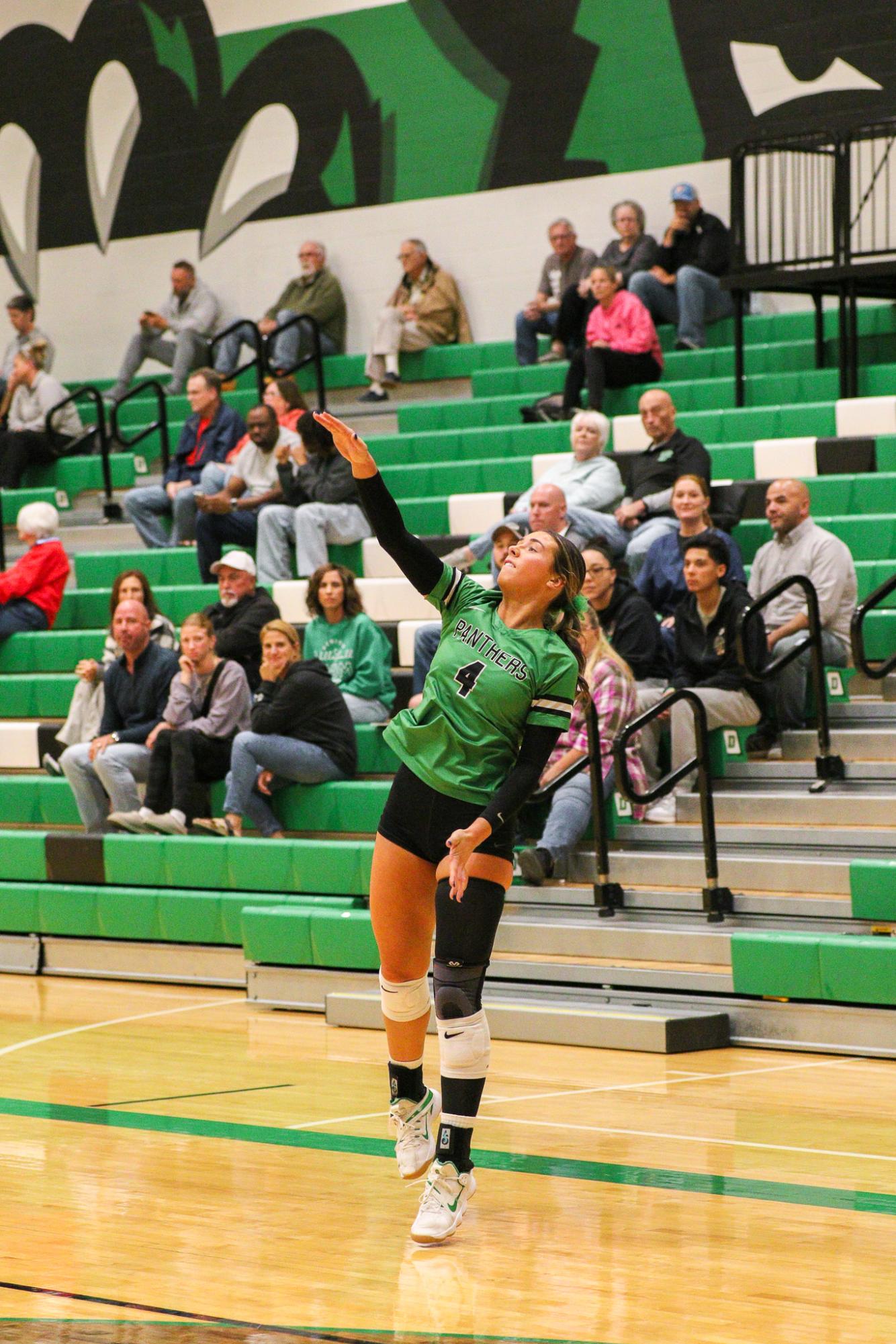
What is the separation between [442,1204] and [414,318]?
8379mm

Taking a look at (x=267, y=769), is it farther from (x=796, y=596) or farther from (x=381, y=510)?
(x=381, y=510)

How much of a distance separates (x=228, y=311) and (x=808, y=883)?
26.5 ft

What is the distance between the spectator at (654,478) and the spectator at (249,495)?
1.98 m

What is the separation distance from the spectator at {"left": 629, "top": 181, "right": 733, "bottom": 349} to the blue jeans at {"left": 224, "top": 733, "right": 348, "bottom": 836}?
385 cm

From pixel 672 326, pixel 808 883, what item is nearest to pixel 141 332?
pixel 672 326

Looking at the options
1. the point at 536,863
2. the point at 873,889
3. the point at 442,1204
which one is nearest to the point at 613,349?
the point at 536,863

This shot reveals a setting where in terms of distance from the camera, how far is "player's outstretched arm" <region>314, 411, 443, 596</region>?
141 inches

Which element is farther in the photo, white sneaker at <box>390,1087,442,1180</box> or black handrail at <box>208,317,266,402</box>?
black handrail at <box>208,317,266,402</box>

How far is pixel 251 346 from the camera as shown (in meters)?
11.7

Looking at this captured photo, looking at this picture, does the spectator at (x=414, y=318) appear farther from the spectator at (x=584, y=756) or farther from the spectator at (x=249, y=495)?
the spectator at (x=584, y=756)

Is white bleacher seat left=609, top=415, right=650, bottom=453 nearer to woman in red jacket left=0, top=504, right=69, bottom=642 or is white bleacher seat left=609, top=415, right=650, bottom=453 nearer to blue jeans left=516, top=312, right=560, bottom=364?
blue jeans left=516, top=312, right=560, bottom=364

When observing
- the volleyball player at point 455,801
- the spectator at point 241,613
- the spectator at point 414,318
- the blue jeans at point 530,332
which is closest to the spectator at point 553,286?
the blue jeans at point 530,332

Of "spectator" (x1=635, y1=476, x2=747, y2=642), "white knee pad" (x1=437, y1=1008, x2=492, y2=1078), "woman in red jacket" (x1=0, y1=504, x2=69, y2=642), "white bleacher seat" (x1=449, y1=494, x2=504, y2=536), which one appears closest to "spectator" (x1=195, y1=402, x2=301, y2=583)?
"woman in red jacket" (x1=0, y1=504, x2=69, y2=642)

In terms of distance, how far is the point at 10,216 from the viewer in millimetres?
13992
